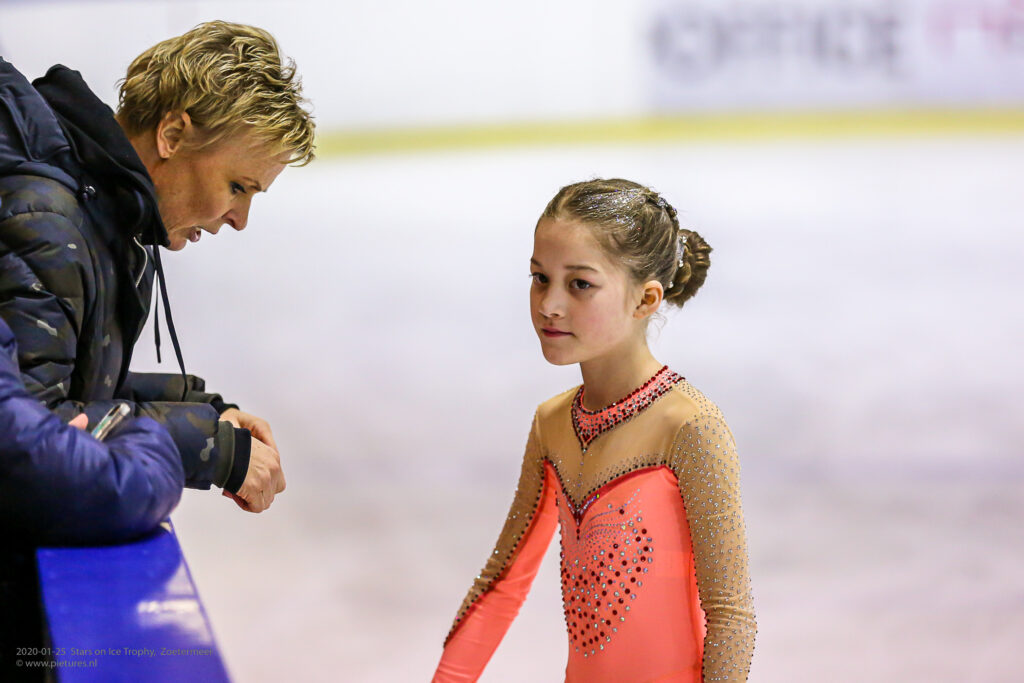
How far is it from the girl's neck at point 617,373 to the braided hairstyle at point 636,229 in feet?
0.33

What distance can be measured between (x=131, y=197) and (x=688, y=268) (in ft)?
2.31

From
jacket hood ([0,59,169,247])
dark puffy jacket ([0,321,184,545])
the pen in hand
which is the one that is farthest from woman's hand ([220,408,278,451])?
dark puffy jacket ([0,321,184,545])

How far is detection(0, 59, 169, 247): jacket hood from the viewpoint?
3.90 feet

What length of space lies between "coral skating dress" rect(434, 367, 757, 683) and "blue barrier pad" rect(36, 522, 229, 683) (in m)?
0.67

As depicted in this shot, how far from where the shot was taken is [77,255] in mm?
1181

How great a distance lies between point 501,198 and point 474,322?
72cm

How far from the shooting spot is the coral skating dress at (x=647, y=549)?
131cm

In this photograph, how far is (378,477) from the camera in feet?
11.1

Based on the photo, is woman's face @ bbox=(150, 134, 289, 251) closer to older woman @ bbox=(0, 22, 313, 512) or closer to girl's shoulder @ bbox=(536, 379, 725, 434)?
older woman @ bbox=(0, 22, 313, 512)

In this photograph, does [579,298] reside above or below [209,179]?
above

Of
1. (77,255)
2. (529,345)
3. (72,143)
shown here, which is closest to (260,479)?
(77,255)

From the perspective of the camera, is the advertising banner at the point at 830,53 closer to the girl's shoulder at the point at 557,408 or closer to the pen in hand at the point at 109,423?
the girl's shoulder at the point at 557,408

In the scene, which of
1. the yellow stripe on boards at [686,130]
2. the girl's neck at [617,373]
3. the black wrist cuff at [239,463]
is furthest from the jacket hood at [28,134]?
the yellow stripe on boards at [686,130]

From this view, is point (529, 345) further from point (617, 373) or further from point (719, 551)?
point (719, 551)
